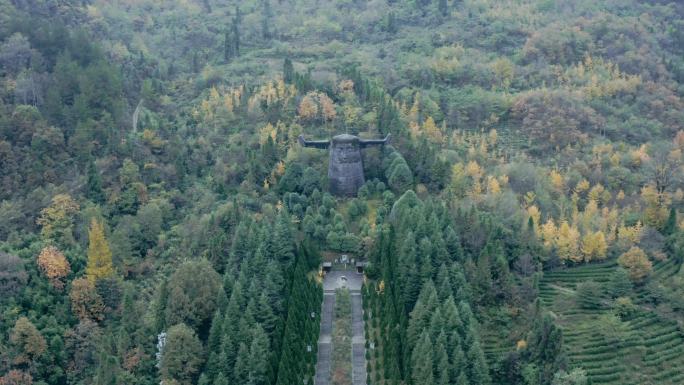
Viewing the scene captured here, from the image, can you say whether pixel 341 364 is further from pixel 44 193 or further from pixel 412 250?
pixel 44 193

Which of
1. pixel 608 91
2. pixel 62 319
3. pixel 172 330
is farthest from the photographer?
pixel 608 91

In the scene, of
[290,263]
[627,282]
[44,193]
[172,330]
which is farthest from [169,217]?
[627,282]

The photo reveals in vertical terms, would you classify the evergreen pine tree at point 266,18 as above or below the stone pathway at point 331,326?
above

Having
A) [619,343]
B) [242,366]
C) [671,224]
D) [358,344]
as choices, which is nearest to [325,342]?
[358,344]

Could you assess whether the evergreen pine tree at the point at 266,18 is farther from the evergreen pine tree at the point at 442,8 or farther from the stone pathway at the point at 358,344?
the stone pathway at the point at 358,344

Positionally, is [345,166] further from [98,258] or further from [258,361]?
[258,361]

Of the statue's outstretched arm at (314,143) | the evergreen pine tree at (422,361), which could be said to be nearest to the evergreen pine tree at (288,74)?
the statue's outstretched arm at (314,143)

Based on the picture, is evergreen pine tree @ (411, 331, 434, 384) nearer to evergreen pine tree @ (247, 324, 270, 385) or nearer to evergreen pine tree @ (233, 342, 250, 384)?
evergreen pine tree @ (247, 324, 270, 385)

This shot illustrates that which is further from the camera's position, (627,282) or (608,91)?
(608,91)
